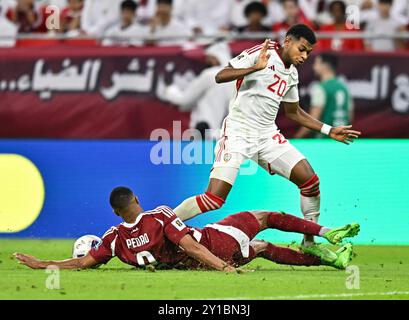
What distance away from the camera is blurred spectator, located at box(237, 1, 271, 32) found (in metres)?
19.2

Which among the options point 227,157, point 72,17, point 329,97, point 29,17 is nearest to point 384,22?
point 329,97

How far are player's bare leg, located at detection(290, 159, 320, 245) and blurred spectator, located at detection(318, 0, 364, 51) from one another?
19.5 ft

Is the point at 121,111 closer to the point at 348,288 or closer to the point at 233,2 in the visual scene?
the point at 233,2

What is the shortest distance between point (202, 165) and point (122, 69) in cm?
349

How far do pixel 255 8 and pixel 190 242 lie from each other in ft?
29.7

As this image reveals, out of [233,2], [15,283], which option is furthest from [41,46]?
[15,283]

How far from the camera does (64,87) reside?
1853 centimetres

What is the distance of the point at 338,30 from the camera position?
19.0 m

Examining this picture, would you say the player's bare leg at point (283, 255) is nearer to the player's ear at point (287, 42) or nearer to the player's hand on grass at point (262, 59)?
the player's hand on grass at point (262, 59)

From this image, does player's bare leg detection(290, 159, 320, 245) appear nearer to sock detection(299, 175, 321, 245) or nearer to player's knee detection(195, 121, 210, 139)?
sock detection(299, 175, 321, 245)

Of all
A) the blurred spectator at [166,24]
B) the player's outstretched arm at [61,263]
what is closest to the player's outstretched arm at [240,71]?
the player's outstretched arm at [61,263]

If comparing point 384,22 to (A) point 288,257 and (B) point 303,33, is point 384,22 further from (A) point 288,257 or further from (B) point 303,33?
(A) point 288,257

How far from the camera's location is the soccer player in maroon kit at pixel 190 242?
10.9m

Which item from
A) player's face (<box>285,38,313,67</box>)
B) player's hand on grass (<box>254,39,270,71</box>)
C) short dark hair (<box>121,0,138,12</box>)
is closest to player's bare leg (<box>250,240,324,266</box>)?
player's hand on grass (<box>254,39,270,71</box>)
